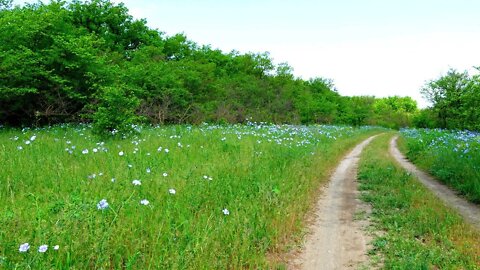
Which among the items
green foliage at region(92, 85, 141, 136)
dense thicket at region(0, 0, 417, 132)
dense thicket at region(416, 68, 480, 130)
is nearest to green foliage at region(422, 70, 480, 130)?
dense thicket at region(416, 68, 480, 130)

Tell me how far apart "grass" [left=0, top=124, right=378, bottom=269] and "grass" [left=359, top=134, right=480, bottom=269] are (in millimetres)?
1408

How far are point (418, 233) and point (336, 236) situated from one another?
128cm

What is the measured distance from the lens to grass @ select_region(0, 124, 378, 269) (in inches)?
135

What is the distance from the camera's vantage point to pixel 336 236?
18.7 ft

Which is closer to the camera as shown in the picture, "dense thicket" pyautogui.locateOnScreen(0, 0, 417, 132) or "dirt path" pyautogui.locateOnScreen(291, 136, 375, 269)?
"dirt path" pyautogui.locateOnScreen(291, 136, 375, 269)

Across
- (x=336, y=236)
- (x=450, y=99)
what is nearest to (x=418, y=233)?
(x=336, y=236)

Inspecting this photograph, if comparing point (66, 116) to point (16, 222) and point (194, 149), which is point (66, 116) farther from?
point (16, 222)

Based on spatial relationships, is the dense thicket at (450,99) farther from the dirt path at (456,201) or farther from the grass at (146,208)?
the grass at (146,208)

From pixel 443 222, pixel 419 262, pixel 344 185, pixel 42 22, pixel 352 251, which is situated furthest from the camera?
pixel 42 22

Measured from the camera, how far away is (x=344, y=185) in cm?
991

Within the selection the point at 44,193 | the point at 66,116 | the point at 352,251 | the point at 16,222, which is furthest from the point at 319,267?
the point at 66,116

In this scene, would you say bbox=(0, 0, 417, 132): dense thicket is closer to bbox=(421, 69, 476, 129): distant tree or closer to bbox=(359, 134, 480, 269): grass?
bbox=(359, 134, 480, 269): grass

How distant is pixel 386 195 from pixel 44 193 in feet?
23.2

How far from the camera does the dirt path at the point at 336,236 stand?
472 centimetres
